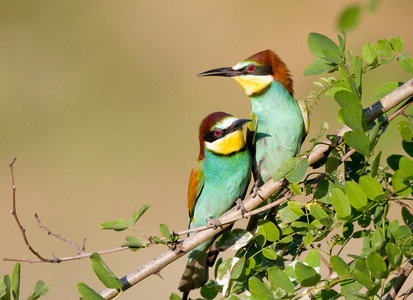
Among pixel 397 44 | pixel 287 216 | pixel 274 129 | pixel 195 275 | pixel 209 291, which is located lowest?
pixel 195 275

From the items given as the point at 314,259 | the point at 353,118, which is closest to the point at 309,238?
the point at 314,259

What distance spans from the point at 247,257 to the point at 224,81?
578 centimetres

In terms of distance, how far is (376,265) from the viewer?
2.78ft

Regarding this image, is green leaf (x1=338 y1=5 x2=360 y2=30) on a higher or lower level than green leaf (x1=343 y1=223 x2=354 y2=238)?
higher

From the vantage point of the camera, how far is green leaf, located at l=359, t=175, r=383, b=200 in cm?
94

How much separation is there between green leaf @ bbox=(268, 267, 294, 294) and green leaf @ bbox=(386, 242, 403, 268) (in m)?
0.20

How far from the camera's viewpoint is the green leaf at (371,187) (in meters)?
0.94

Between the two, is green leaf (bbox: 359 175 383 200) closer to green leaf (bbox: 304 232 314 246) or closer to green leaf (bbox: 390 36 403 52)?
green leaf (bbox: 304 232 314 246)

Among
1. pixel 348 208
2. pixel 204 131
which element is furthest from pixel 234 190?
pixel 348 208

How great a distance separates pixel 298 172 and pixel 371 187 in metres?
0.17

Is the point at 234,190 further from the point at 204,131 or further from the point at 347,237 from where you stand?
the point at 347,237

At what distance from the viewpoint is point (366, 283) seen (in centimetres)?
84

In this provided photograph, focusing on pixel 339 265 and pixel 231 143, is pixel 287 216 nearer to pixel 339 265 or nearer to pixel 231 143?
pixel 339 265

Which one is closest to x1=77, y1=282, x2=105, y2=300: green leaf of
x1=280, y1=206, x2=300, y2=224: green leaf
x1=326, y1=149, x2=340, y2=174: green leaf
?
x1=280, y1=206, x2=300, y2=224: green leaf
